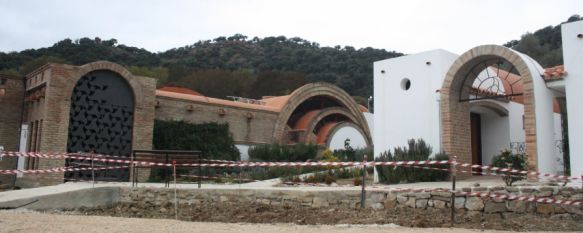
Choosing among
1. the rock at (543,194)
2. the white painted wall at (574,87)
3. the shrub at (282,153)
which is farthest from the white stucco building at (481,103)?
the shrub at (282,153)

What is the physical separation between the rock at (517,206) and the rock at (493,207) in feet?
0.34

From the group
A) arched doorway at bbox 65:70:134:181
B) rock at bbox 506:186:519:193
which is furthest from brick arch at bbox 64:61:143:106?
rock at bbox 506:186:519:193

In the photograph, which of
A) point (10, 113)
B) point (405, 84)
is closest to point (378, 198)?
point (405, 84)

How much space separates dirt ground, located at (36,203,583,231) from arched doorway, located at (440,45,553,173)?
3394mm

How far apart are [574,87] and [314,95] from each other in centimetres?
1786

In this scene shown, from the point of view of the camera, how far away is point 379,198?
1070 cm

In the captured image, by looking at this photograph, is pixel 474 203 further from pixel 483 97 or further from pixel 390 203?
pixel 483 97

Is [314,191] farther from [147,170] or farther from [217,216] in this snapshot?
[147,170]

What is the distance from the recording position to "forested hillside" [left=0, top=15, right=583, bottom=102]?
46562 mm

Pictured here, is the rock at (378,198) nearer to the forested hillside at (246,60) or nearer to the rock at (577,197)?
the rock at (577,197)

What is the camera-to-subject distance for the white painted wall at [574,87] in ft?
39.2

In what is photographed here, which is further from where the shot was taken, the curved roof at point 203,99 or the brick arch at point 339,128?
the brick arch at point 339,128

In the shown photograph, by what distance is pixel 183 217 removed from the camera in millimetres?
10516

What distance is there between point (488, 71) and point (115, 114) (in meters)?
13.3
